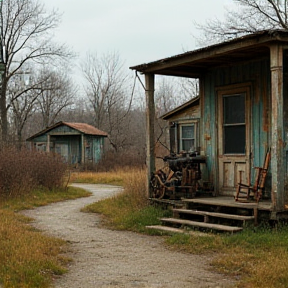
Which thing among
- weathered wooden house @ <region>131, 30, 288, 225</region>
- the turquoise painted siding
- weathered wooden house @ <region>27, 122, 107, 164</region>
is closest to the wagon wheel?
weathered wooden house @ <region>131, 30, 288, 225</region>

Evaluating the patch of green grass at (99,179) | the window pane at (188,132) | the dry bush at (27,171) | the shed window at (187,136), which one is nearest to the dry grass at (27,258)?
the dry bush at (27,171)

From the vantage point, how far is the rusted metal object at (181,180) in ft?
37.7

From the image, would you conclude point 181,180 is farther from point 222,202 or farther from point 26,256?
point 26,256

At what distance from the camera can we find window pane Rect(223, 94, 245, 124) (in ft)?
36.3

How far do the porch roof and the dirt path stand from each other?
155 inches

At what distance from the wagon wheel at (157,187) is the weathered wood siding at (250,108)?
1.18 metres

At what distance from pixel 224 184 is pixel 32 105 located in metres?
34.3

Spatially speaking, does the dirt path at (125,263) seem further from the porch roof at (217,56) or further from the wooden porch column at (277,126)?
the porch roof at (217,56)

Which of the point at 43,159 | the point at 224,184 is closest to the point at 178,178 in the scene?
the point at 224,184

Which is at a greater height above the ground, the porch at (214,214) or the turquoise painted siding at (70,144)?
the turquoise painted siding at (70,144)

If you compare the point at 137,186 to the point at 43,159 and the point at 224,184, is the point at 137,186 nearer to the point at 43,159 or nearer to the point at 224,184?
the point at 224,184

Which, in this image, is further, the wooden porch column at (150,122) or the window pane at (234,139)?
the wooden porch column at (150,122)

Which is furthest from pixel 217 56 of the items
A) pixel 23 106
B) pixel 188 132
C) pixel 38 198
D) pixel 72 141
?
pixel 23 106

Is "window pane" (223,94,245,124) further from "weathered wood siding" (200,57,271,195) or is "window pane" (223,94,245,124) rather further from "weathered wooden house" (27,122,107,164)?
"weathered wooden house" (27,122,107,164)
